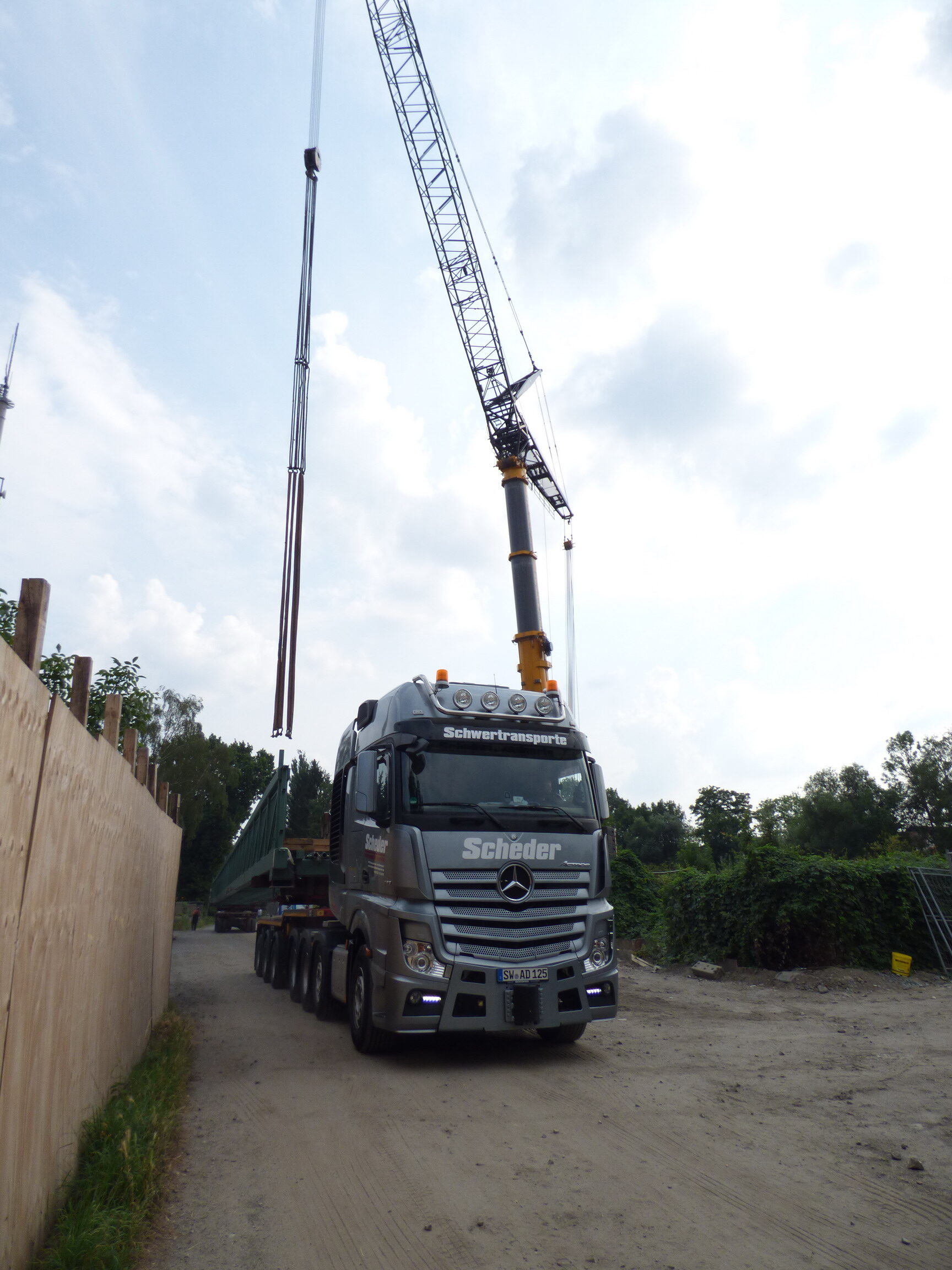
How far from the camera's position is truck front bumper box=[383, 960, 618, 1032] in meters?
7.52

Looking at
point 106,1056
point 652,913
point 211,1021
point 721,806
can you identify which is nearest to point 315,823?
point 721,806

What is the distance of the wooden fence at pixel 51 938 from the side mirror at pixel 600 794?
188 inches

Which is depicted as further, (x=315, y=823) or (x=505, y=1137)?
(x=315, y=823)

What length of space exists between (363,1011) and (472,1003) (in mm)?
1479

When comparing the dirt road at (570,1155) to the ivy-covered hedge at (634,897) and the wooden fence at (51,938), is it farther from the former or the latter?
the ivy-covered hedge at (634,897)

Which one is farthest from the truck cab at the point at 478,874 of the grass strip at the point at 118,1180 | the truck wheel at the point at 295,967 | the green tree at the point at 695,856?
the green tree at the point at 695,856

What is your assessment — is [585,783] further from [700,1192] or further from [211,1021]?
[211,1021]

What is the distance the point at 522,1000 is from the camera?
7684 mm

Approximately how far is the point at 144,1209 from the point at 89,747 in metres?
2.45

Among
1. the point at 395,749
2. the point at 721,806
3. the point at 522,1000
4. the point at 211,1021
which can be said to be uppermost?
the point at 721,806

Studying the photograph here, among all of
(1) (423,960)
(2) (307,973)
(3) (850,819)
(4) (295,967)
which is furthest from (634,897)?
(3) (850,819)

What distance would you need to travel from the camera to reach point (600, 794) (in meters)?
8.99

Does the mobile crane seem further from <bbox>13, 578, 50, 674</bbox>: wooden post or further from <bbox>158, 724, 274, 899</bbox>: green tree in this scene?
<bbox>158, 724, 274, 899</bbox>: green tree

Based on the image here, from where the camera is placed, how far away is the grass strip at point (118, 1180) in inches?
138
